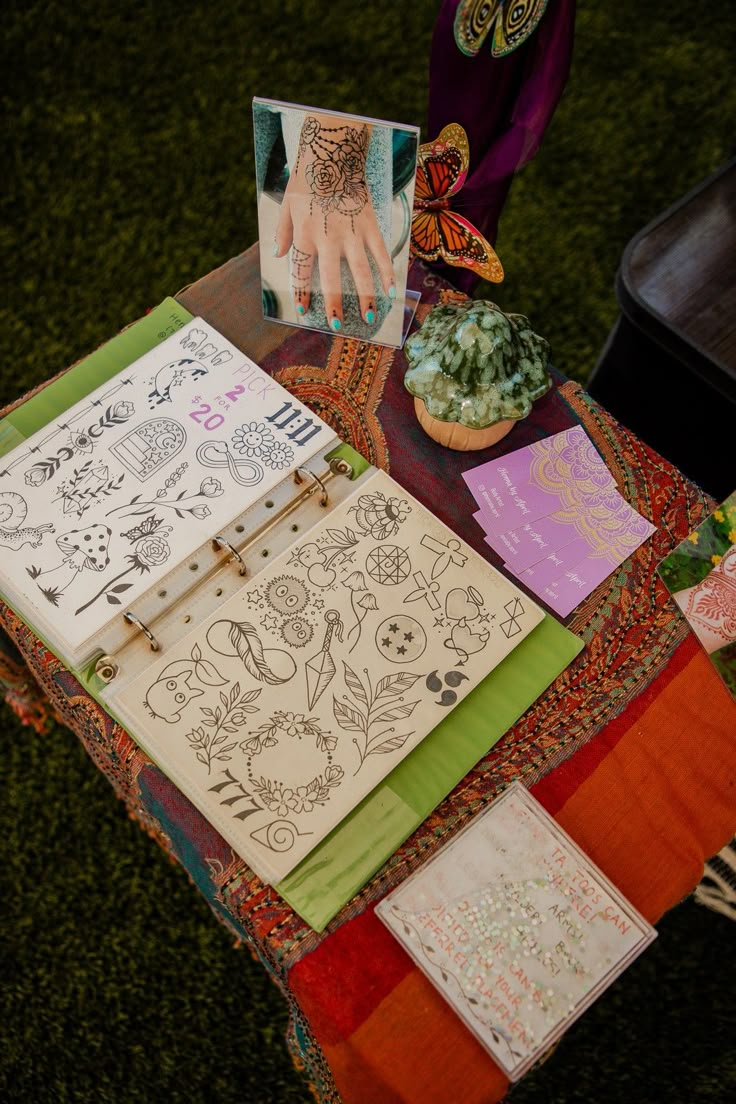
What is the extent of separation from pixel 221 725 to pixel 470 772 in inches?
10.5

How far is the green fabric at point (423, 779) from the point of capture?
0.75m

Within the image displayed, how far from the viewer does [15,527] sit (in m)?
0.86

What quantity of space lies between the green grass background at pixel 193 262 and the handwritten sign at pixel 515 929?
90 cm

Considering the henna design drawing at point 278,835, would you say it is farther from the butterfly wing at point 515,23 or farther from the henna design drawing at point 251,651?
the butterfly wing at point 515,23

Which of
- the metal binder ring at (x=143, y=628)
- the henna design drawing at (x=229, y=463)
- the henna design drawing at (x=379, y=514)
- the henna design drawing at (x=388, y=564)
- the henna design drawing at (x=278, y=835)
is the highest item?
the henna design drawing at (x=229, y=463)

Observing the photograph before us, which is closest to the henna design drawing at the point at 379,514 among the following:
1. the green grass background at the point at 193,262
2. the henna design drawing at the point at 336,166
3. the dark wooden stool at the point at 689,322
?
the henna design drawing at the point at 336,166

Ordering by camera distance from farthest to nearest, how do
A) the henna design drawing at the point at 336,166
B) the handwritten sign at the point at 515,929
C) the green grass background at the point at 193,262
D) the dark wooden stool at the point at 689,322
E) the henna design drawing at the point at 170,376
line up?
the green grass background at the point at 193,262 → the dark wooden stool at the point at 689,322 → the henna design drawing at the point at 170,376 → the henna design drawing at the point at 336,166 → the handwritten sign at the point at 515,929

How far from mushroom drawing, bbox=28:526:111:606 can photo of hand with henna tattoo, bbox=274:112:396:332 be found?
39 centimetres

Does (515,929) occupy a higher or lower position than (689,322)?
lower

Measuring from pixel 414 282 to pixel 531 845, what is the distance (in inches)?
28.5

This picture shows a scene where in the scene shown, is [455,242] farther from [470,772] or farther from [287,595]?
[470,772]

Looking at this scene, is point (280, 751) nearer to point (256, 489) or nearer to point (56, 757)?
point (256, 489)

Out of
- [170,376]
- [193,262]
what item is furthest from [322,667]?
[193,262]

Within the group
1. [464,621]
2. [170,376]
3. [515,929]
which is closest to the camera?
[515,929]
